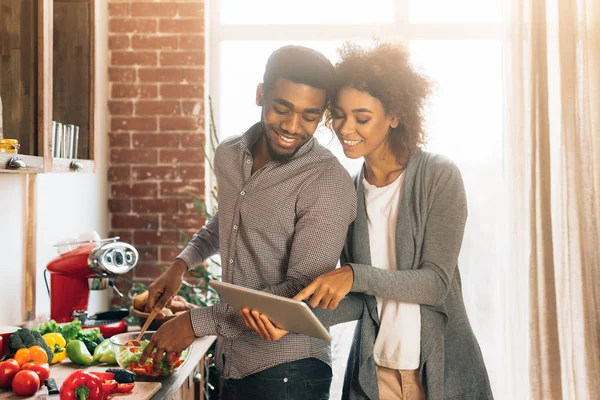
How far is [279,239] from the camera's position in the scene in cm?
182

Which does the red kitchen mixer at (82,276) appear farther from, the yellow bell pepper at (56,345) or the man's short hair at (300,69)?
the man's short hair at (300,69)

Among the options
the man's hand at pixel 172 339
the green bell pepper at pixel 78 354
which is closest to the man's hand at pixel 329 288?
the man's hand at pixel 172 339

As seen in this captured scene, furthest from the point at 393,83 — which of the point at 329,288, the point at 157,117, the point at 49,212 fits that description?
the point at 157,117

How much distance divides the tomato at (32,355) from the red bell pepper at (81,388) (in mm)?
269

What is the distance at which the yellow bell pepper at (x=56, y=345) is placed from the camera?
2.02 metres

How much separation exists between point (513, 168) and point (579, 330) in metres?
0.82

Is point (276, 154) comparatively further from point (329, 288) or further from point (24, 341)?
point (24, 341)

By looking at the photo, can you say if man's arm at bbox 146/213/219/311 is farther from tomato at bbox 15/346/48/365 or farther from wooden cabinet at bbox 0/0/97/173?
wooden cabinet at bbox 0/0/97/173

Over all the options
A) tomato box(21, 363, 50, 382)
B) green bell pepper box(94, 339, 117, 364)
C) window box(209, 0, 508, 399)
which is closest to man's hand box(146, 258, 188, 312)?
green bell pepper box(94, 339, 117, 364)

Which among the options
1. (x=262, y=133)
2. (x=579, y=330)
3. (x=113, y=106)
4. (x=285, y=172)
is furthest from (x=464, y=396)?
(x=113, y=106)

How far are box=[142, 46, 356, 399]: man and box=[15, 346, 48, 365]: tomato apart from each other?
0.31 meters

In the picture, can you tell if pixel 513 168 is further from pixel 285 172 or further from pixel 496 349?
pixel 285 172

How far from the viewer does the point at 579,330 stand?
10.6 ft

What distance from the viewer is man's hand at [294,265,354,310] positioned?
5.35 feet
